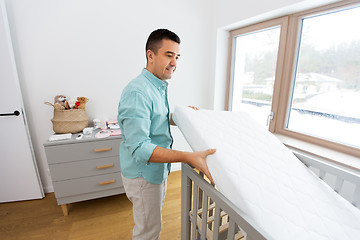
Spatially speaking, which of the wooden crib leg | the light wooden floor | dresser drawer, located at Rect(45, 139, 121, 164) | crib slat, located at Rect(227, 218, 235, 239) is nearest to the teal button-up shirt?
crib slat, located at Rect(227, 218, 235, 239)

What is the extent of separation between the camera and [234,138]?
931mm

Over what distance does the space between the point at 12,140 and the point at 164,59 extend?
187 centimetres

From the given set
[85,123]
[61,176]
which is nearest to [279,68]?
[85,123]

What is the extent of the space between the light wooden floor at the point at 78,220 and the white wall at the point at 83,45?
0.35 m

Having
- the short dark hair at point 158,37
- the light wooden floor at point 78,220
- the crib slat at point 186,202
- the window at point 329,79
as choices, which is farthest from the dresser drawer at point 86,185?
the window at point 329,79

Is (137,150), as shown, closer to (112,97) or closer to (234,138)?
(234,138)

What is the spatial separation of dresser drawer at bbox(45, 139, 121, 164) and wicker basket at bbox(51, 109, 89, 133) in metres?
0.24

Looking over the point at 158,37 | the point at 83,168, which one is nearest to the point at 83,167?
the point at 83,168

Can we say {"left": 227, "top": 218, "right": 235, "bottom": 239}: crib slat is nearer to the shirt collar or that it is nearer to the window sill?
the shirt collar

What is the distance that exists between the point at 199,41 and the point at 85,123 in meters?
1.77

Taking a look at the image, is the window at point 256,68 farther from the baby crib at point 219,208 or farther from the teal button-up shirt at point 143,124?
the teal button-up shirt at point 143,124

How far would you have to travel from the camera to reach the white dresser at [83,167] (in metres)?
1.57

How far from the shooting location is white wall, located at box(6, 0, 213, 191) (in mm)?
1719

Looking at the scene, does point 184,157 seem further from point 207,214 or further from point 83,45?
point 83,45
